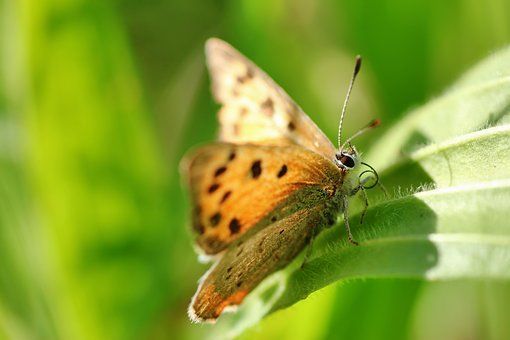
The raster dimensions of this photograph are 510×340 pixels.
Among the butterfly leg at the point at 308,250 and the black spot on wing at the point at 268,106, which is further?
the black spot on wing at the point at 268,106

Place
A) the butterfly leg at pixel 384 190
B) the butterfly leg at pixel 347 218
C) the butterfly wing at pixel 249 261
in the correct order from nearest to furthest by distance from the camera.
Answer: the butterfly leg at pixel 347 218
the butterfly leg at pixel 384 190
the butterfly wing at pixel 249 261

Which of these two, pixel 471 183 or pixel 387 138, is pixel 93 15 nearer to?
pixel 387 138

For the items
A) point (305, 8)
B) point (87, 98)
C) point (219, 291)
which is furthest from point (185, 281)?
point (305, 8)

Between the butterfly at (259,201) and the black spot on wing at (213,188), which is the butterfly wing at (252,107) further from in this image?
the black spot on wing at (213,188)

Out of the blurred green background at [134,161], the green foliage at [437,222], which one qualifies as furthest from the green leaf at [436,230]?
the blurred green background at [134,161]

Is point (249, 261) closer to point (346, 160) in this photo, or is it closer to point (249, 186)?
point (249, 186)

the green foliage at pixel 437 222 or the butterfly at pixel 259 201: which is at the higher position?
the butterfly at pixel 259 201
